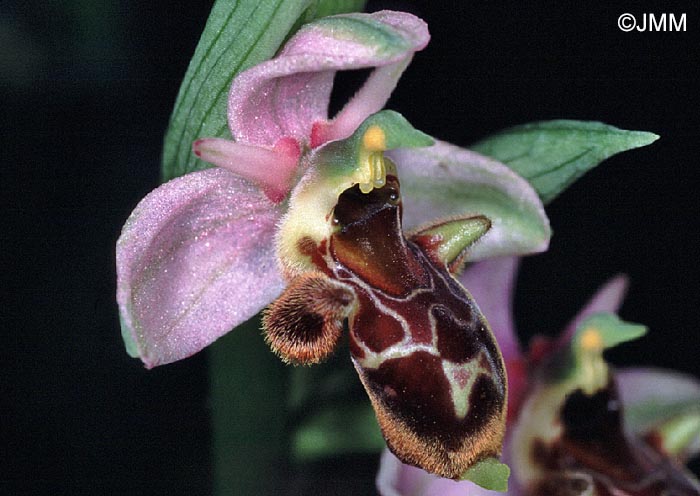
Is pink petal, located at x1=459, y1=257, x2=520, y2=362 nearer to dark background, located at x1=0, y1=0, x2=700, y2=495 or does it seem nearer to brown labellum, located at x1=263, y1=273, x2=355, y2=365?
brown labellum, located at x1=263, y1=273, x2=355, y2=365

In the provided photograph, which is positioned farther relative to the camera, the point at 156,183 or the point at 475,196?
the point at 156,183

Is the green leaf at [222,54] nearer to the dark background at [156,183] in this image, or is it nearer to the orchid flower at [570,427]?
the orchid flower at [570,427]

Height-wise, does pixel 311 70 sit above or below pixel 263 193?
above

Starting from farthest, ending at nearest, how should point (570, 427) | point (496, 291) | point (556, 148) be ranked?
1. point (496, 291)
2. point (570, 427)
3. point (556, 148)

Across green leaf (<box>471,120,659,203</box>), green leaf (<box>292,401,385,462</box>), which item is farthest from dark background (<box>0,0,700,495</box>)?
green leaf (<box>471,120,659,203</box>)

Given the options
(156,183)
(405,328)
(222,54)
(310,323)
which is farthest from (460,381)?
(156,183)

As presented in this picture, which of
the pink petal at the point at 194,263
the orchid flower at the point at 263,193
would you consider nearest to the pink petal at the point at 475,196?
the orchid flower at the point at 263,193

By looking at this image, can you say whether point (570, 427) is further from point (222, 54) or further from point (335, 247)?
point (222, 54)
